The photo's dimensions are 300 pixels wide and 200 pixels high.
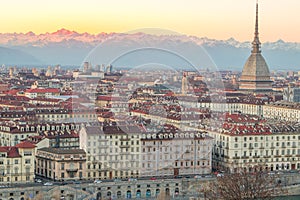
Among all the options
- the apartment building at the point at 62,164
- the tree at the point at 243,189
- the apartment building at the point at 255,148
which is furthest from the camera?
the apartment building at the point at 255,148

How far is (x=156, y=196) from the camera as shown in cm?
3009

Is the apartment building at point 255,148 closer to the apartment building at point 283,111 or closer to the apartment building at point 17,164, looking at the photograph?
the apartment building at point 17,164

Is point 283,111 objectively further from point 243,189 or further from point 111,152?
point 243,189

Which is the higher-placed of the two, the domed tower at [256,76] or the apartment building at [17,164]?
the domed tower at [256,76]

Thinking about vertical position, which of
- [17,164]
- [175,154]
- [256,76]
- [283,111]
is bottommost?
[17,164]

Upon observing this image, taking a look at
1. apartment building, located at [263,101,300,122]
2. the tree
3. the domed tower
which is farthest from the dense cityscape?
the domed tower

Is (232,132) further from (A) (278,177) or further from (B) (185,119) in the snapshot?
(B) (185,119)

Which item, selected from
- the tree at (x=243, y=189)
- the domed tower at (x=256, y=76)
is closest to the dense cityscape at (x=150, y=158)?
the tree at (x=243, y=189)

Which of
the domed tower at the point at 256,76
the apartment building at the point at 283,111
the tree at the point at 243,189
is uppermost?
the domed tower at the point at 256,76

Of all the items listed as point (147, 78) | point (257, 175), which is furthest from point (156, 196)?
point (147, 78)

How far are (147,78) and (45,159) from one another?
49.1 m

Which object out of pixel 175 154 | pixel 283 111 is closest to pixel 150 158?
Result: pixel 175 154

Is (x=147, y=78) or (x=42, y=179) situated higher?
(x=147, y=78)

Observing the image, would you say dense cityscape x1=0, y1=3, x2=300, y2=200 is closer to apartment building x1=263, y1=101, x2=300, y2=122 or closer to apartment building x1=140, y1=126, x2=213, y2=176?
apartment building x1=140, y1=126, x2=213, y2=176
